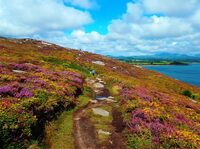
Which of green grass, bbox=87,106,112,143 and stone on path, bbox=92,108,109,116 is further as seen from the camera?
stone on path, bbox=92,108,109,116

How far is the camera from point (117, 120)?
20781 millimetres

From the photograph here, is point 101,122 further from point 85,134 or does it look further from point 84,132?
point 85,134

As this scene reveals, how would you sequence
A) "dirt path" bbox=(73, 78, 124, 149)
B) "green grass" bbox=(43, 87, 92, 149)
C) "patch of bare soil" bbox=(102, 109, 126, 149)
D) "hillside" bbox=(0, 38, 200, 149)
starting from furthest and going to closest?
"patch of bare soil" bbox=(102, 109, 126, 149)
"dirt path" bbox=(73, 78, 124, 149)
"green grass" bbox=(43, 87, 92, 149)
"hillside" bbox=(0, 38, 200, 149)

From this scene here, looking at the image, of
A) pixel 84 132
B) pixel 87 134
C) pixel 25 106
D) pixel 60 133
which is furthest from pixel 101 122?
pixel 25 106

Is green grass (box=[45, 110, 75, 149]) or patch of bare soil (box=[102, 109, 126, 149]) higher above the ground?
green grass (box=[45, 110, 75, 149])

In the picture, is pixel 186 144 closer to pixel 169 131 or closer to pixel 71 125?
pixel 169 131

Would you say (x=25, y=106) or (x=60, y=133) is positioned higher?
(x=25, y=106)

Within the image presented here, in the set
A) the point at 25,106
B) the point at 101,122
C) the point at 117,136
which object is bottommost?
the point at 117,136

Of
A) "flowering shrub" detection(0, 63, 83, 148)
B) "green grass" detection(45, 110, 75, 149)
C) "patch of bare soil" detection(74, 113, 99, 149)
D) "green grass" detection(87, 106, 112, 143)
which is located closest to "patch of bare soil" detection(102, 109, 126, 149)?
"green grass" detection(87, 106, 112, 143)

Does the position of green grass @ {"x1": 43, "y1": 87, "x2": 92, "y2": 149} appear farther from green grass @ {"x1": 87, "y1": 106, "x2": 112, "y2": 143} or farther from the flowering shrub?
green grass @ {"x1": 87, "y1": 106, "x2": 112, "y2": 143}

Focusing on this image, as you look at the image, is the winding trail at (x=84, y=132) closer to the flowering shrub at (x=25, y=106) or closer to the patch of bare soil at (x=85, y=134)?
the patch of bare soil at (x=85, y=134)

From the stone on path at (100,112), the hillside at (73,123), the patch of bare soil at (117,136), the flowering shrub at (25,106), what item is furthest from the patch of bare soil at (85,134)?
the flowering shrub at (25,106)

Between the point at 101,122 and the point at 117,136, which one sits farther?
the point at 101,122

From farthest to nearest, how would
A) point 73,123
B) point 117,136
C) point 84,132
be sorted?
point 73,123 < point 117,136 < point 84,132
